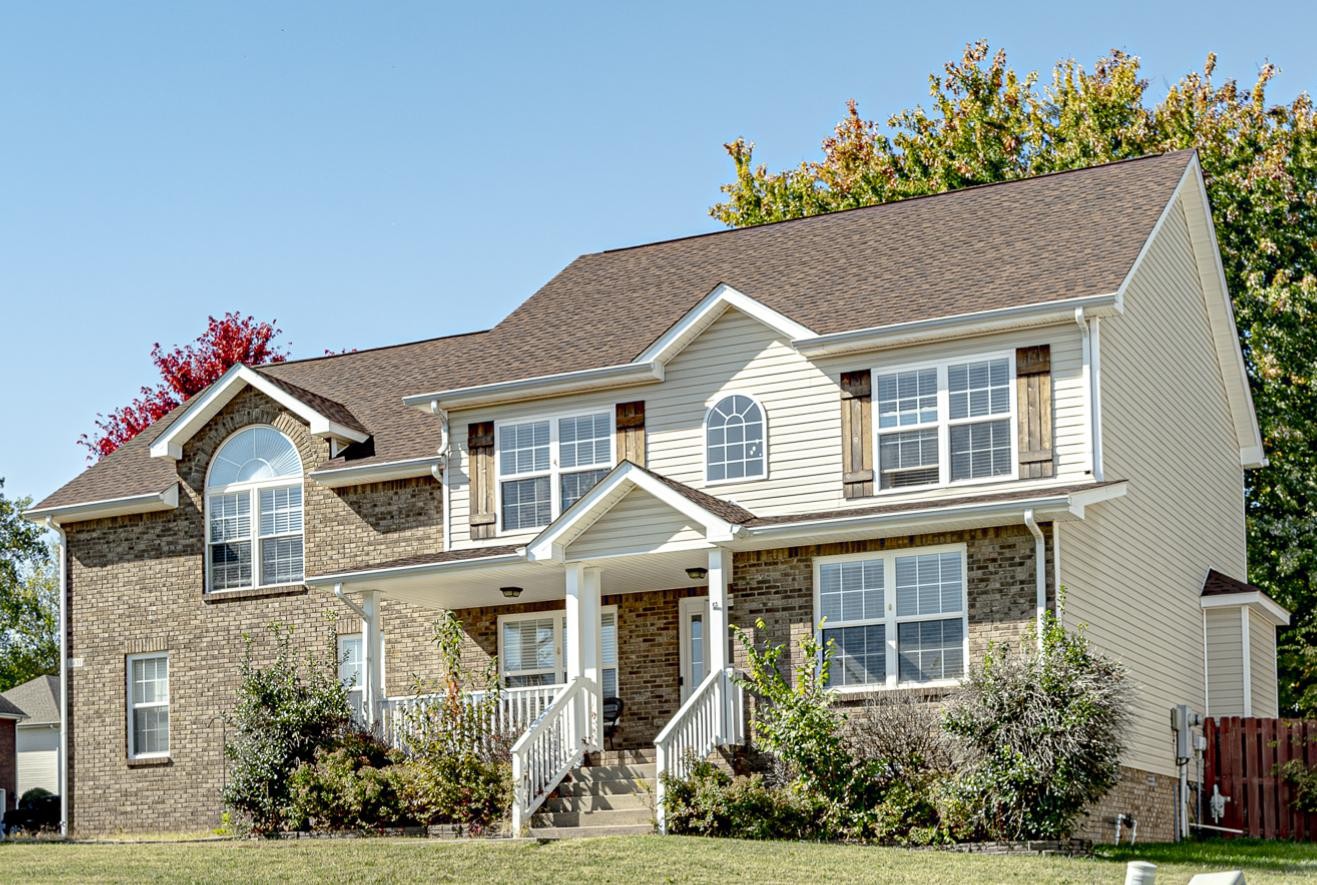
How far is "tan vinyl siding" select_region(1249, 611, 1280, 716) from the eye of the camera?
87.1 ft

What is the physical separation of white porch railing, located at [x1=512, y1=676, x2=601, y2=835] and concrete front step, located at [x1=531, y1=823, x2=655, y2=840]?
0.38 meters

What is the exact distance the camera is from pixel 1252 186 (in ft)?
107

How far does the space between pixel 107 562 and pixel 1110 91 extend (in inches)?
821

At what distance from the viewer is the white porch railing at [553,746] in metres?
20.6

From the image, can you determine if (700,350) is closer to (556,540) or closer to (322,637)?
(556,540)

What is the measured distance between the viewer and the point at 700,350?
23.7 metres

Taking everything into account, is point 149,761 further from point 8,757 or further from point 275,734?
point 8,757

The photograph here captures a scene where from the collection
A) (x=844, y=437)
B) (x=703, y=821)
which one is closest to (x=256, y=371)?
(x=844, y=437)

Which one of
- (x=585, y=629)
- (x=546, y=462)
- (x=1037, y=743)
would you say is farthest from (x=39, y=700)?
(x=1037, y=743)

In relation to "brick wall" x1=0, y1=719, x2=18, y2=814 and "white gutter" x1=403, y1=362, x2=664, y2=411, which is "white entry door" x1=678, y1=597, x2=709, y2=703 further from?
"brick wall" x1=0, y1=719, x2=18, y2=814

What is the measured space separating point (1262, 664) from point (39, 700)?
32176 mm

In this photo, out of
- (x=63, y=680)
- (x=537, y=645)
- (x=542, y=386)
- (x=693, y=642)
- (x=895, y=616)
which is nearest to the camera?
(x=895, y=616)

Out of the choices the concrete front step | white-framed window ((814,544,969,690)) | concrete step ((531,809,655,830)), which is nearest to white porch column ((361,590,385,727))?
concrete step ((531,809,655,830))

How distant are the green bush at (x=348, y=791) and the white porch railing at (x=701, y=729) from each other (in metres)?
3.40
